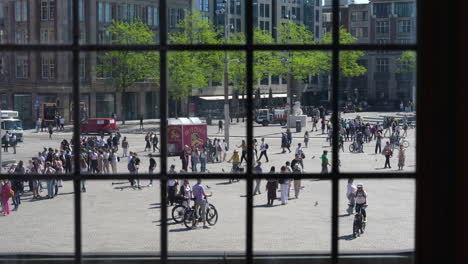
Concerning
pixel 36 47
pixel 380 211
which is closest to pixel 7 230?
pixel 380 211

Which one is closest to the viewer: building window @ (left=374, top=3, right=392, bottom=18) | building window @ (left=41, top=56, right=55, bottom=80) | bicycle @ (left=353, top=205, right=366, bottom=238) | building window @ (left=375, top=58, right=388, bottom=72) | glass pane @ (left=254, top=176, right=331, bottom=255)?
bicycle @ (left=353, top=205, right=366, bottom=238)

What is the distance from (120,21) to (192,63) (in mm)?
5955

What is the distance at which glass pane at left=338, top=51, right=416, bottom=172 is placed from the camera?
4812cm

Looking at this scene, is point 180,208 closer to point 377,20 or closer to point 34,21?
point 34,21

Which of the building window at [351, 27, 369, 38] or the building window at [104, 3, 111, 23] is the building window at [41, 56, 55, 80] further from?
the building window at [351, 27, 369, 38]

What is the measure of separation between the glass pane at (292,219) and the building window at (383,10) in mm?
13690

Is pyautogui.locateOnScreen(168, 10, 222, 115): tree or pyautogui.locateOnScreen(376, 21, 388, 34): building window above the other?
pyautogui.locateOnScreen(376, 21, 388, 34): building window

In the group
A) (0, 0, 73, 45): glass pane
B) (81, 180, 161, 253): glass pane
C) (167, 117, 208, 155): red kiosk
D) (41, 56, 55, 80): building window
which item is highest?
(0, 0, 73, 45): glass pane

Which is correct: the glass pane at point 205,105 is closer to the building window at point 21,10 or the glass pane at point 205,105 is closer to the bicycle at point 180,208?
the bicycle at point 180,208

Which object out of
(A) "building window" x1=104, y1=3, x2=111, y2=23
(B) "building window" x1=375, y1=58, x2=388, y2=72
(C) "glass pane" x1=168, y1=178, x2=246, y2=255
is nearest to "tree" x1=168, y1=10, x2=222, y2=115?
(A) "building window" x1=104, y1=3, x2=111, y2=23
